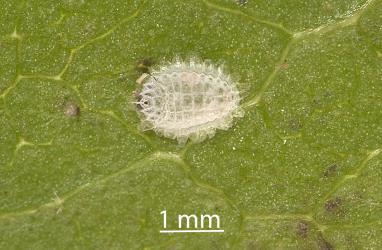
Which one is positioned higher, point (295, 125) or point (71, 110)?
point (71, 110)

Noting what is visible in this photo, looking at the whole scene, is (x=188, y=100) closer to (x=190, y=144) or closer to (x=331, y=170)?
(x=190, y=144)

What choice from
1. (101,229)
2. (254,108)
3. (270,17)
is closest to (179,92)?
(254,108)

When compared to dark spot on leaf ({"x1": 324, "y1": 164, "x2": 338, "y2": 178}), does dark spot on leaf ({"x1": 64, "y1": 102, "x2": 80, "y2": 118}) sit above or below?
above

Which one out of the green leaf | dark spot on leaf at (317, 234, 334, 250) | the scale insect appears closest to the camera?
the scale insect

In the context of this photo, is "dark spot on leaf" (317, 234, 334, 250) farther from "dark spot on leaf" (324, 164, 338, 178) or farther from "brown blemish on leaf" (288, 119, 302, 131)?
"brown blemish on leaf" (288, 119, 302, 131)

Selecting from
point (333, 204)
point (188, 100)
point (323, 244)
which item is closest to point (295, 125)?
point (333, 204)

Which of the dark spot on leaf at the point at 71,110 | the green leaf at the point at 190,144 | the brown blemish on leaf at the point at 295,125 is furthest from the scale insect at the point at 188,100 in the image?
the dark spot on leaf at the point at 71,110

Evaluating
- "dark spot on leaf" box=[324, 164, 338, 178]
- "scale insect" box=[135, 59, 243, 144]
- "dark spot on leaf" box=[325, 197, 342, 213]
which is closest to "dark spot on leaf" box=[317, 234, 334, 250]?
"dark spot on leaf" box=[325, 197, 342, 213]
